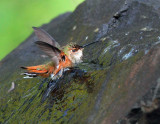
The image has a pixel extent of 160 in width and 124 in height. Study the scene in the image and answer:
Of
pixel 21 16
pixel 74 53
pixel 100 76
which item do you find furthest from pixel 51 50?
pixel 21 16

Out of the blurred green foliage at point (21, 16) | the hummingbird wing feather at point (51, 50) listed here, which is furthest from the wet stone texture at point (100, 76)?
the blurred green foliage at point (21, 16)

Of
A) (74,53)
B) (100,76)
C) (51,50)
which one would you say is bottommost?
(100,76)

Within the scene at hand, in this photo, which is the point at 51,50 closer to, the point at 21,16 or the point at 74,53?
the point at 74,53

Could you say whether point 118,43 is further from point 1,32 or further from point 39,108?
point 1,32

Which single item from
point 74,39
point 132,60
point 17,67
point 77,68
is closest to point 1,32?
point 17,67

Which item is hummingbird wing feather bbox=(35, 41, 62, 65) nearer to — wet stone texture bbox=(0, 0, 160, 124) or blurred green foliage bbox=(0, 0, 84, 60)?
wet stone texture bbox=(0, 0, 160, 124)

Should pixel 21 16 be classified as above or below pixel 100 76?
above

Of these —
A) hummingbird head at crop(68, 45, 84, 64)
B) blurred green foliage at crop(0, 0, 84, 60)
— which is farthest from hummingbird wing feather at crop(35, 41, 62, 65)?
blurred green foliage at crop(0, 0, 84, 60)
